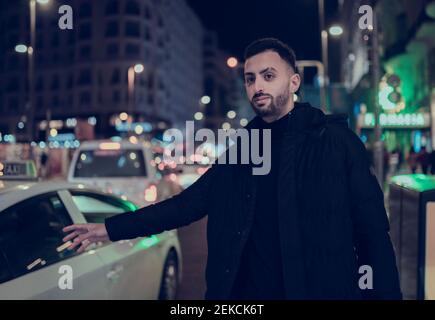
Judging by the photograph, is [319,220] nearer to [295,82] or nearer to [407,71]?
[295,82]

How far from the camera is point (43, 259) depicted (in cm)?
387

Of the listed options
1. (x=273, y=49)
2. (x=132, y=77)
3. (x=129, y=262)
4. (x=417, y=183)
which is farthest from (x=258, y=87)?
(x=132, y=77)

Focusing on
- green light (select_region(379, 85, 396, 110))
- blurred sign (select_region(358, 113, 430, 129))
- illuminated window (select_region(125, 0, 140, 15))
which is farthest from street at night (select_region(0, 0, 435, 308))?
illuminated window (select_region(125, 0, 140, 15))

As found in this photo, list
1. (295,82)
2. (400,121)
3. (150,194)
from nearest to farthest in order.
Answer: (295,82) < (150,194) < (400,121)

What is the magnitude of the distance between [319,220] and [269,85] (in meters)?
0.58

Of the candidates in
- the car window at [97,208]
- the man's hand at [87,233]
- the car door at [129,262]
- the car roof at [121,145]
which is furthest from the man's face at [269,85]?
the car roof at [121,145]

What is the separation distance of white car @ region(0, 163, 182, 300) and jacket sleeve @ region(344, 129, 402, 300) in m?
2.08

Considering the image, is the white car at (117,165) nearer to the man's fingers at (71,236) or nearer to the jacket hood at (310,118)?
the man's fingers at (71,236)

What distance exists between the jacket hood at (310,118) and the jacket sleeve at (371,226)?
146 mm

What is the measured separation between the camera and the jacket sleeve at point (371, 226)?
2.15 meters

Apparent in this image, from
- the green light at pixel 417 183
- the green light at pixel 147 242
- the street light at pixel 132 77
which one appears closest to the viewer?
the green light at pixel 417 183

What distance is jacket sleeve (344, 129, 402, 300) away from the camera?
2146mm

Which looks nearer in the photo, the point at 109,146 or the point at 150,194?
the point at 150,194

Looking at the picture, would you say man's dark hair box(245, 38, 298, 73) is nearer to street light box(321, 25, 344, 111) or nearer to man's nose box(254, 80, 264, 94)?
man's nose box(254, 80, 264, 94)
